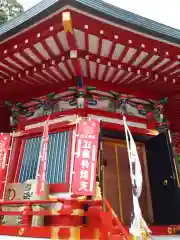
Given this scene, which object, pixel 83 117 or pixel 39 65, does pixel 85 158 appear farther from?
pixel 39 65

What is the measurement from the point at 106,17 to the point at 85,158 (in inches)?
97.1

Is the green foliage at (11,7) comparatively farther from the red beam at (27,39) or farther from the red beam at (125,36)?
the red beam at (125,36)

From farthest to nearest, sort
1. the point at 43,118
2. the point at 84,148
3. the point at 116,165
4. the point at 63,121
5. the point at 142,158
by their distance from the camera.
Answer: the point at 116,165 < the point at 142,158 < the point at 43,118 < the point at 63,121 < the point at 84,148

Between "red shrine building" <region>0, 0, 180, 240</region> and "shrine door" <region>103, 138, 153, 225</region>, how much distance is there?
0.03 m

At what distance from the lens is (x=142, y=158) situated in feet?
20.8

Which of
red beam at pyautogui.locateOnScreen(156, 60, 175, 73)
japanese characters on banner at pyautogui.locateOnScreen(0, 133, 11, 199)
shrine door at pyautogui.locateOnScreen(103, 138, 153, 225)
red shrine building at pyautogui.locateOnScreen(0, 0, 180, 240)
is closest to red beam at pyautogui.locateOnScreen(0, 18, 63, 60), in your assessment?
red shrine building at pyautogui.locateOnScreen(0, 0, 180, 240)

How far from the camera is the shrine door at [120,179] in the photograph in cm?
623

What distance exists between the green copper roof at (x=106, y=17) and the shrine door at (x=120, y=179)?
9.61ft

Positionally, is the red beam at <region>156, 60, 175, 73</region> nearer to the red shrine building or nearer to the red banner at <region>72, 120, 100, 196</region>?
the red shrine building

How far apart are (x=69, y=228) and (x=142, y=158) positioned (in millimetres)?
3279

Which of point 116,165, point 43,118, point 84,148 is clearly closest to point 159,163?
point 116,165

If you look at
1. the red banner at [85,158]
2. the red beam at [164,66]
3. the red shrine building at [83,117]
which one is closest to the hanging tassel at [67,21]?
the red shrine building at [83,117]

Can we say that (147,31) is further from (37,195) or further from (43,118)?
(37,195)

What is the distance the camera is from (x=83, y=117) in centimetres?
538
